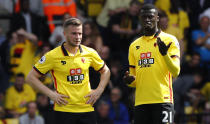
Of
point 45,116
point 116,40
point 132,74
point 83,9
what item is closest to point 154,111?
point 132,74

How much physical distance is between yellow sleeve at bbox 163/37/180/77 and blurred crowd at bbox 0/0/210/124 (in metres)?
4.47

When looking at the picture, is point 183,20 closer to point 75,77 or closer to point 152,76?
point 152,76

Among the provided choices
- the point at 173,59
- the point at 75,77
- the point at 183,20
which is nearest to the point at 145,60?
the point at 173,59

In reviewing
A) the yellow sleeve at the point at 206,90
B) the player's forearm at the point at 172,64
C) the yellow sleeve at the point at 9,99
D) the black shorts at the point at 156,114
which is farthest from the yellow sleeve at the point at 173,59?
the yellow sleeve at the point at 9,99

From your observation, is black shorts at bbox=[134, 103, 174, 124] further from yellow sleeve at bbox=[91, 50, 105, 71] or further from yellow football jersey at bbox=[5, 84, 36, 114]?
yellow football jersey at bbox=[5, 84, 36, 114]

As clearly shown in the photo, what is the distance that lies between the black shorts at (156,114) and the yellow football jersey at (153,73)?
7cm

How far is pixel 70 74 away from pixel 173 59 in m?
1.53

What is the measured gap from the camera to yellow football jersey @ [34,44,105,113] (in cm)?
842

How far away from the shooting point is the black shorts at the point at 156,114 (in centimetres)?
809

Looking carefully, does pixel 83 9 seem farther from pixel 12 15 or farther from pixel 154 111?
pixel 154 111

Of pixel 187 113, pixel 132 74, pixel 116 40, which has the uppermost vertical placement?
pixel 116 40

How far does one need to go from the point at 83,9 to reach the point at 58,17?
1079mm

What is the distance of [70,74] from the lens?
8.42 metres

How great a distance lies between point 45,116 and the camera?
13031mm
